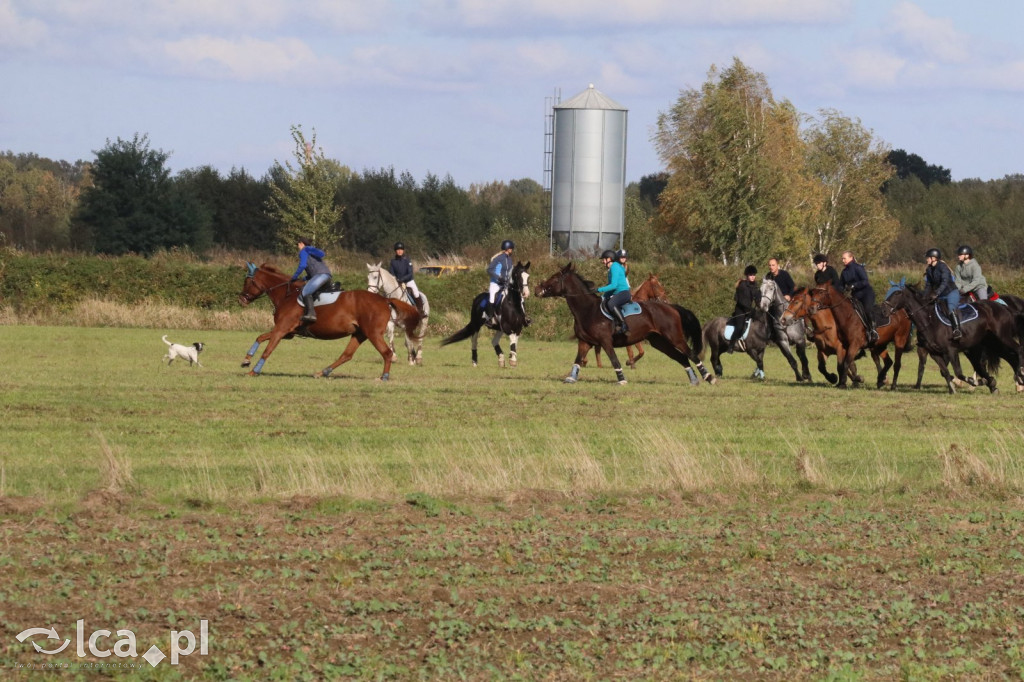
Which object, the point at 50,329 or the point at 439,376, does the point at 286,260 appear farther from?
the point at 439,376

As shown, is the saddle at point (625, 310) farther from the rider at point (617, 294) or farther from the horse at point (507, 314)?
the horse at point (507, 314)

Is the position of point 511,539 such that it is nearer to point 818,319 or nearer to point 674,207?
point 818,319

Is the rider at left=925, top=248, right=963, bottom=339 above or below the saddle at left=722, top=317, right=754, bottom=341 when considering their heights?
above

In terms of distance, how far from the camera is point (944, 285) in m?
22.6

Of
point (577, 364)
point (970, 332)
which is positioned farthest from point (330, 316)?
point (970, 332)

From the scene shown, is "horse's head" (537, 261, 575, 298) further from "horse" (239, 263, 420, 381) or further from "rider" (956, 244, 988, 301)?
"rider" (956, 244, 988, 301)

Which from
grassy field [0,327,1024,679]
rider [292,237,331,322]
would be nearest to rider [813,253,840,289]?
grassy field [0,327,1024,679]

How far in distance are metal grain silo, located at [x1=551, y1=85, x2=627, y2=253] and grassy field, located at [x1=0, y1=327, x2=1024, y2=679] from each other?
4391 centimetres

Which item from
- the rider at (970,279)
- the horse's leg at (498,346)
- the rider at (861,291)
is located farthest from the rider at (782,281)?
the horse's leg at (498,346)

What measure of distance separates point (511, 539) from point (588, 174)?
53.6 metres

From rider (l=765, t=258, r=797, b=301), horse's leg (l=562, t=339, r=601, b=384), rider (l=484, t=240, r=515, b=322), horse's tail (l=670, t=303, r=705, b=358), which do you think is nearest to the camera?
horse's leg (l=562, t=339, r=601, b=384)

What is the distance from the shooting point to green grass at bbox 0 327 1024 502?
1193 centimetres

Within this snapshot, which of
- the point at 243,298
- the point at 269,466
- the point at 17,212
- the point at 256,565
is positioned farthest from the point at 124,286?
the point at 17,212

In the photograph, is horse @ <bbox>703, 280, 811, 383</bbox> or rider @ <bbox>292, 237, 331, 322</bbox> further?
horse @ <bbox>703, 280, 811, 383</bbox>
